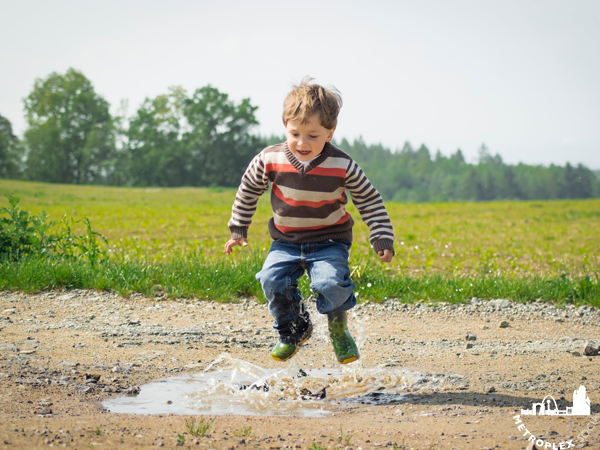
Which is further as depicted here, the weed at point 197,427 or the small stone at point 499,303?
the small stone at point 499,303

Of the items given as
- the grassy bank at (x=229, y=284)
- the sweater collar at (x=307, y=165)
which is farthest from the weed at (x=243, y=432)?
the grassy bank at (x=229, y=284)

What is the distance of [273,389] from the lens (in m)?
3.52

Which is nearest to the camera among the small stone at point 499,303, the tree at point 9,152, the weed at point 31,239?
the small stone at point 499,303

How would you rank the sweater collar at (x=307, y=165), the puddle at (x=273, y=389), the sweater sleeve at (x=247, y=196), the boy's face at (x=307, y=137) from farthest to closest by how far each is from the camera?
the sweater sleeve at (x=247, y=196) < the sweater collar at (x=307, y=165) < the boy's face at (x=307, y=137) < the puddle at (x=273, y=389)

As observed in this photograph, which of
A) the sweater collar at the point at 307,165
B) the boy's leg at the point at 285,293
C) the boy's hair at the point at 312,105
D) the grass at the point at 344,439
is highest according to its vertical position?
the boy's hair at the point at 312,105

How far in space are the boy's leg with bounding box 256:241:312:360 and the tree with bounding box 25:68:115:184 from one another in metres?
40.4

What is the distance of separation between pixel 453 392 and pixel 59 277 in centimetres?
413

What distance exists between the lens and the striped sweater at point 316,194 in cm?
341

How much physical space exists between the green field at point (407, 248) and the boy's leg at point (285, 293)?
205 centimetres

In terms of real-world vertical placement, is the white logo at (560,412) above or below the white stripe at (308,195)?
below

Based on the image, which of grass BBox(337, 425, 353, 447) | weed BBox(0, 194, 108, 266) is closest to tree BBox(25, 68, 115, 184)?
weed BBox(0, 194, 108, 266)

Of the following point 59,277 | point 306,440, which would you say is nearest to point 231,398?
point 306,440

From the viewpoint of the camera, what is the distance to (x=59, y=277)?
5879 mm

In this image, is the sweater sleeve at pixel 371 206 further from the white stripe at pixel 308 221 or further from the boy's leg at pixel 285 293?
the boy's leg at pixel 285 293
